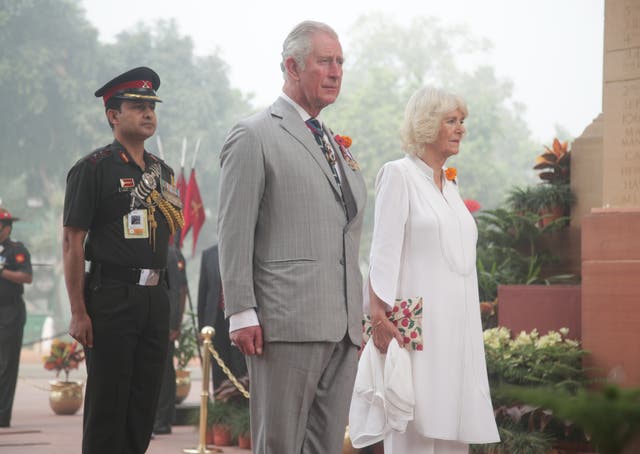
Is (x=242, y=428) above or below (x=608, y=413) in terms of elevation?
below

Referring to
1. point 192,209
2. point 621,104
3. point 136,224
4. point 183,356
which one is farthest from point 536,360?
point 183,356

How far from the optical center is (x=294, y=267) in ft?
12.3

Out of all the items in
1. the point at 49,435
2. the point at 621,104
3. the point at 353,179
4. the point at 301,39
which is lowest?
the point at 49,435

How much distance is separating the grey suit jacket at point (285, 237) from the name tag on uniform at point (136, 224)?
3.21 feet

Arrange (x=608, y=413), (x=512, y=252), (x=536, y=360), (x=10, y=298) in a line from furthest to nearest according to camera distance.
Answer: (x=10, y=298), (x=512, y=252), (x=536, y=360), (x=608, y=413)

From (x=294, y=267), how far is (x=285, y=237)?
0.36 feet

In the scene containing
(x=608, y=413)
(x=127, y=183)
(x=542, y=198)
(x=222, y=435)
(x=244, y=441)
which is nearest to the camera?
(x=608, y=413)

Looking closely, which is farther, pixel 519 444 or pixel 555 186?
pixel 555 186

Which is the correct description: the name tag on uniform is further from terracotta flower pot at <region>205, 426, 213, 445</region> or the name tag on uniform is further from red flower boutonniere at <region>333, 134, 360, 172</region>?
terracotta flower pot at <region>205, 426, 213, 445</region>

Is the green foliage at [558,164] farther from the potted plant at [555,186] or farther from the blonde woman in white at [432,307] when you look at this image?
the blonde woman in white at [432,307]

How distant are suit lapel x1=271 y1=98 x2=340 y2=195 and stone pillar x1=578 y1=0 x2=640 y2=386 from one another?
3635 mm

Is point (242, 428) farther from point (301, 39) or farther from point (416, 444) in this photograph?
point (301, 39)

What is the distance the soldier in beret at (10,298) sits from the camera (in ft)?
36.5

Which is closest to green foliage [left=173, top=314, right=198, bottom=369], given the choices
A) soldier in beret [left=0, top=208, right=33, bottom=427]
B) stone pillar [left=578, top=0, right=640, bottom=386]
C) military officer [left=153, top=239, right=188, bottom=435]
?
military officer [left=153, top=239, right=188, bottom=435]
